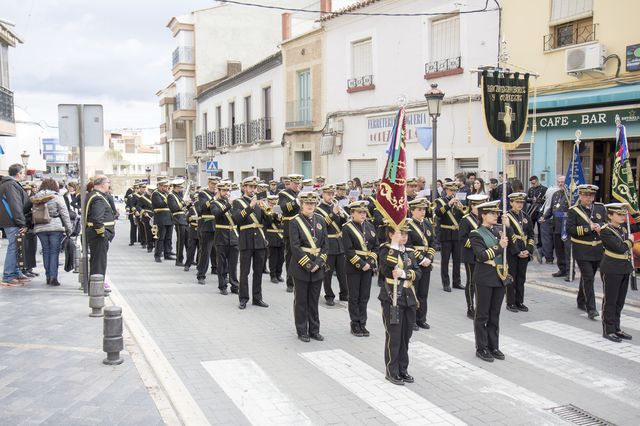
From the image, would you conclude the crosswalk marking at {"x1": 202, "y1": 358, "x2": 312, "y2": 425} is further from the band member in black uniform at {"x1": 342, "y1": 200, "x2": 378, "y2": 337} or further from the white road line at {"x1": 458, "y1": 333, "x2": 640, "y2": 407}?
the white road line at {"x1": 458, "y1": 333, "x2": 640, "y2": 407}

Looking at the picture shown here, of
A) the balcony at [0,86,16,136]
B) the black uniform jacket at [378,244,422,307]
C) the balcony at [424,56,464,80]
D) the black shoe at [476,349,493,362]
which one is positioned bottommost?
the black shoe at [476,349,493,362]

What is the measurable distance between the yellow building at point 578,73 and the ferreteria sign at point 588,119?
21 millimetres

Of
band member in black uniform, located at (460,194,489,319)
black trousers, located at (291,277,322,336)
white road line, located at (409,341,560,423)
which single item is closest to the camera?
white road line, located at (409,341,560,423)

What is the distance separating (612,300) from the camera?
27.1 ft

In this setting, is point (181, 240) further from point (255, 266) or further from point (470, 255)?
point (470, 255)

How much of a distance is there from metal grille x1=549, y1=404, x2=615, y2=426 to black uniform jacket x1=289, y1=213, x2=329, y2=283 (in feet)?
11.4

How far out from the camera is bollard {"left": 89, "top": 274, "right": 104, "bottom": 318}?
8839mm

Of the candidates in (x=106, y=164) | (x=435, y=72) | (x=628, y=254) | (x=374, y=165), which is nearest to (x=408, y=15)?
(x=435, y=72)

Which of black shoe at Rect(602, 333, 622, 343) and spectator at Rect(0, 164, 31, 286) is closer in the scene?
black shoe at Rect(602, 333, 622, 343)

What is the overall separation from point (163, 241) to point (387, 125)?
29.0ft

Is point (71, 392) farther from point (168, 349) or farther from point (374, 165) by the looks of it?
point (374, 165)

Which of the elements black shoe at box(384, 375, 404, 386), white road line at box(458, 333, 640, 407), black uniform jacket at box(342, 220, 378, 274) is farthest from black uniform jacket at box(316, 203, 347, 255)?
black shoe at box(384, 375, 404, 386)

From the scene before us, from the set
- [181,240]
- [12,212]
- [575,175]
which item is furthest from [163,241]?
[575,175]

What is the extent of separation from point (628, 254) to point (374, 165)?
45.4ft
